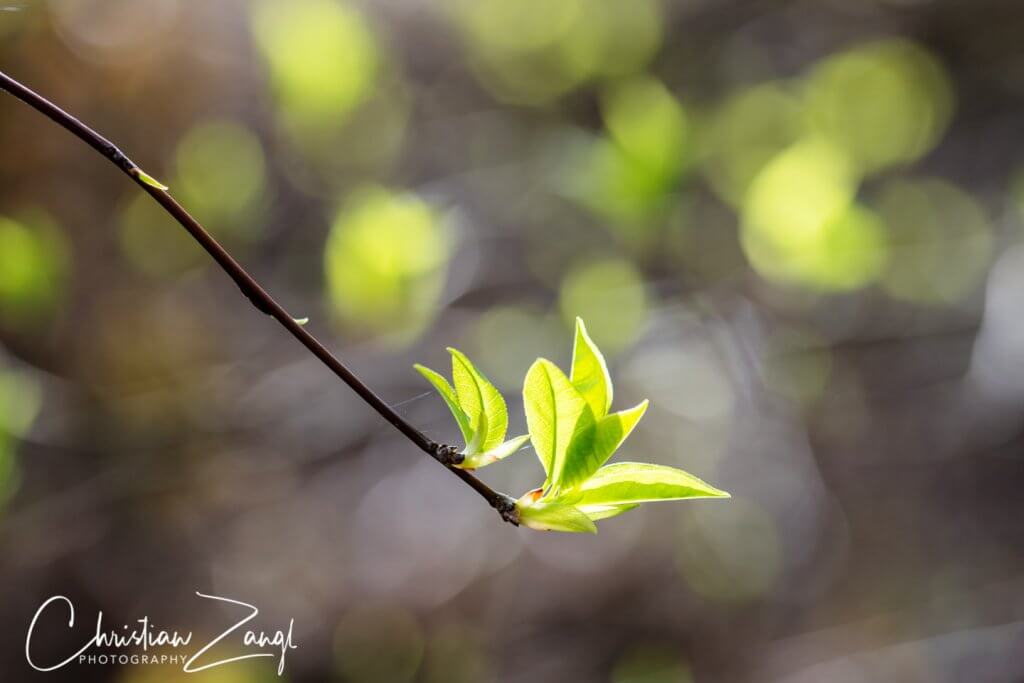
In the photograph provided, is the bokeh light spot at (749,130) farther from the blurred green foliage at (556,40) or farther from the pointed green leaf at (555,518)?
→ the pointed green leaf at (555,518)

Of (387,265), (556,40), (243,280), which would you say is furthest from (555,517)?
(556,40)

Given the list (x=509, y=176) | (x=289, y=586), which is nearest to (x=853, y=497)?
(x=509, y=176)

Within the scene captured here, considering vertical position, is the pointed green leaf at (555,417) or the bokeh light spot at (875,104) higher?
the bokeh light spot at (875,104)

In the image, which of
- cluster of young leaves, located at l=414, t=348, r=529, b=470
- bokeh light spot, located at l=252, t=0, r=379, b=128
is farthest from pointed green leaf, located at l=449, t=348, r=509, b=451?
bokeh light spot, located at l=252, t=0, r=379, b=128

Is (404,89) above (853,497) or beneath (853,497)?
above

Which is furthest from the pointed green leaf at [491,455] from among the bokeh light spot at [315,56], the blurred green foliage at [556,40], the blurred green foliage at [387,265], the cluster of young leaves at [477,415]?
the blurred green foliage at [556,40]

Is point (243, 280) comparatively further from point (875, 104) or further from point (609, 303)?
point (875, 104)

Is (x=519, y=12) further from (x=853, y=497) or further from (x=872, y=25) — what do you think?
(x=853, y=497)

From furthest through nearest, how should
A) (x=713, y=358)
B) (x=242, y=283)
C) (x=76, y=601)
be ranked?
(x=713, y=358) < (x=76, y=601) < (x=242, y=283)
